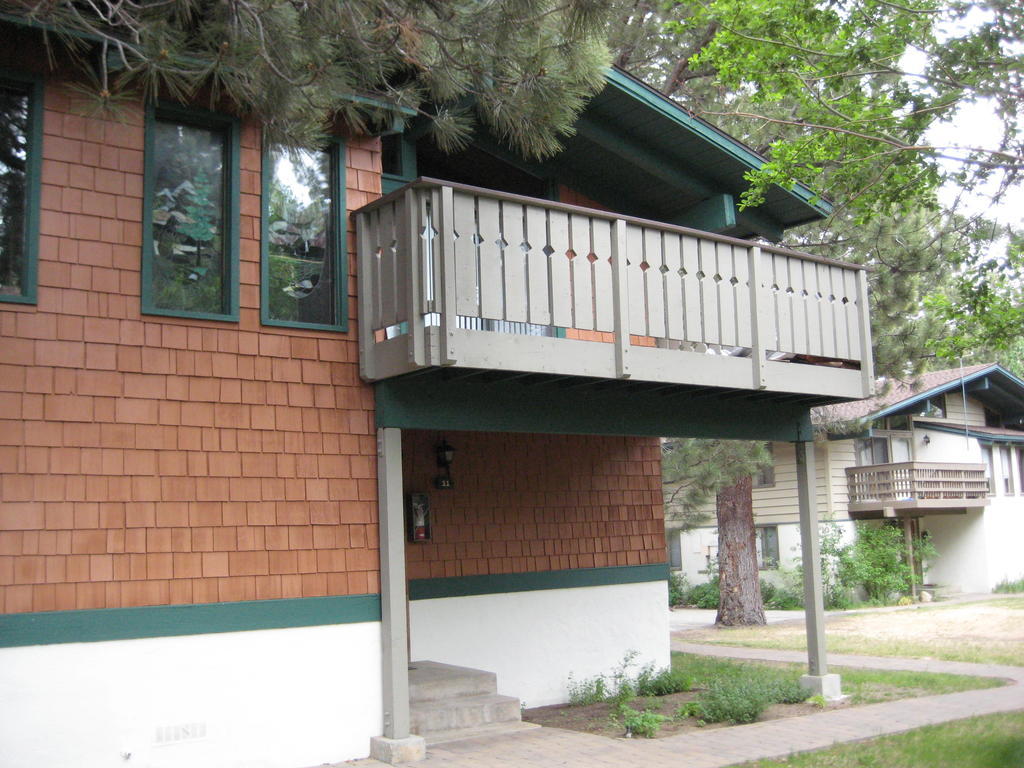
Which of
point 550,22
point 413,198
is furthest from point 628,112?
point 413,198

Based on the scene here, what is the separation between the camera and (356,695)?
7.21m

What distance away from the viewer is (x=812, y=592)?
9.71 meters

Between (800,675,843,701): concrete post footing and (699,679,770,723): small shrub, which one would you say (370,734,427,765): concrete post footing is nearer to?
(699,679,770,723): small shrub

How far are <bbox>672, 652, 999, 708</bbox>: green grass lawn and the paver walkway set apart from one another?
0.35m

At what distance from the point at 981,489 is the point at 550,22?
22.6m

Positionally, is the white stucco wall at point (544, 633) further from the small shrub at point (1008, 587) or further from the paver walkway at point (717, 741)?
the small shrub at point (1008, 587)

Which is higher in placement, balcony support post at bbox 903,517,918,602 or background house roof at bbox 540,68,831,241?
background house roof at bbox 540,68,831,241

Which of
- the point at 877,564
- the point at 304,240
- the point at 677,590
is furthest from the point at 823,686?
the point at 677,590

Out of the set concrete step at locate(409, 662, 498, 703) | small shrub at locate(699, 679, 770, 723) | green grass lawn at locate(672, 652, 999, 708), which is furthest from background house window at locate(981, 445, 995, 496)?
concrete step at locate(409, 662, 498, 703)

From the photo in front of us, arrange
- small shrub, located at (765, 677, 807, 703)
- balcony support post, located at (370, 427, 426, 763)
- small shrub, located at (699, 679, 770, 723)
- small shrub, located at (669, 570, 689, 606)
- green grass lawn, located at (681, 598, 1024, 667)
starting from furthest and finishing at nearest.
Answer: small shrub, located at (669, 570, 689, 606) → green grass lawn, located at (681, 598, 1024, 667) → small shrub, located at (765, 677, 807, 703) → small shrub, located at (699, 679, 770, 723) → balcony support post, located at (370, 427, 426, 763)

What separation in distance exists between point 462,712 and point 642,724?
145cm

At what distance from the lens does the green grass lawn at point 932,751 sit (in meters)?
6.77

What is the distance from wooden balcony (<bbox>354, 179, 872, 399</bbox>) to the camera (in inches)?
276

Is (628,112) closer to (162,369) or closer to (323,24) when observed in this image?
(323,24)
